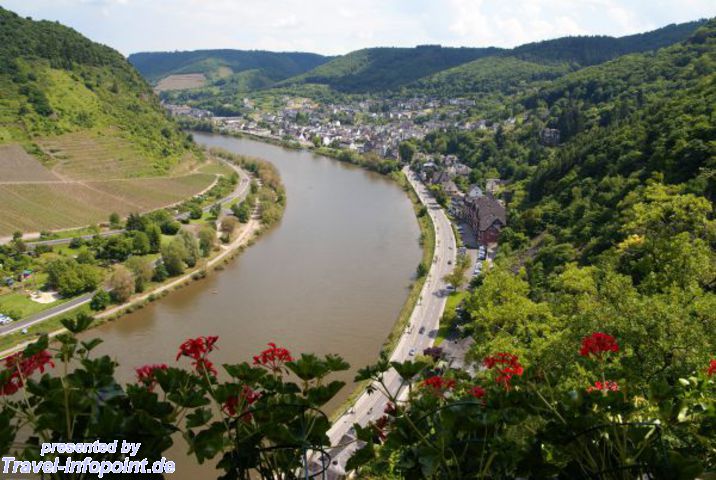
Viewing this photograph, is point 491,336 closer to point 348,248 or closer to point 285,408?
point 285,408

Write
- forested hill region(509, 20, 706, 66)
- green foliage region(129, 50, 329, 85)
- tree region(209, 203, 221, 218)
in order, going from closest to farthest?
tree region(209, 203, 221, 218) < forested hill region(509, 20, 706, 66) < green foliage region(129, 50, 329, 85)

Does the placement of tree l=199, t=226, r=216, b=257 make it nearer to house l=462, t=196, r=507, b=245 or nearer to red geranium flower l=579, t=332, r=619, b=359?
house l=462, t=196, r=507, b=245

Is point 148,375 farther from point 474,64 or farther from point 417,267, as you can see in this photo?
point 474,64

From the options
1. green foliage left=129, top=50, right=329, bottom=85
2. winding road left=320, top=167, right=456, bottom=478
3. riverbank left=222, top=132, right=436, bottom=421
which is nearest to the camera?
winding road left=320, top=167, right=456, bottom=478

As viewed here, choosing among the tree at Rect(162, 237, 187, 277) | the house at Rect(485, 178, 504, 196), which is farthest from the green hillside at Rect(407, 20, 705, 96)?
the tree at Rect(162, 237, 187, 277)

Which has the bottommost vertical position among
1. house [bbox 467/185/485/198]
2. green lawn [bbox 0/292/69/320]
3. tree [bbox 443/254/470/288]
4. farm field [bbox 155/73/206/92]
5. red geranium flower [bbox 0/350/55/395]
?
green lawn [bbox 0/292/69/320]

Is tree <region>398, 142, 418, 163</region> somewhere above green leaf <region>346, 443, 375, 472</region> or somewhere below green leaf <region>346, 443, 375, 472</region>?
below

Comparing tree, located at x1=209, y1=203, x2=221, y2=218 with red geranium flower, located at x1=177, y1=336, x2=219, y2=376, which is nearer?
red geranium flower, located at x1=177, y1=336, x2=219, y2=376

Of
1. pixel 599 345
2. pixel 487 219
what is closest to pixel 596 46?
pixel 487 219
